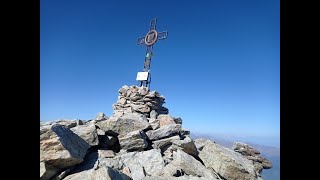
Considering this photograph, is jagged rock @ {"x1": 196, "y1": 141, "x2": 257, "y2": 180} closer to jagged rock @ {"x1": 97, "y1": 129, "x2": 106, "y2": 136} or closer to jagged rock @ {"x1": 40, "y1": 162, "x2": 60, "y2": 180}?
jagged rock @ {"x1": 97, "y1": 129, "x2": 106, "y2": 136}

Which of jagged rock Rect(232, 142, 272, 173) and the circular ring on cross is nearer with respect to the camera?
jagged rock Rect(232, 142, 272, 173)

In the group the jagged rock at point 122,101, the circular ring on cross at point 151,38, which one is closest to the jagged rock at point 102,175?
the jagged rock at point 122,101

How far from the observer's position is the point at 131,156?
16.5 meters

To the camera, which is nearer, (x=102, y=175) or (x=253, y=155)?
(x=102, y=175)

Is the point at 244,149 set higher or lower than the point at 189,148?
lower

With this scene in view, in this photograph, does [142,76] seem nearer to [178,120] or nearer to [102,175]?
[178,120]

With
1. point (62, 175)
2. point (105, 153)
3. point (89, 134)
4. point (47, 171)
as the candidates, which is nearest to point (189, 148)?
point (105, 153)

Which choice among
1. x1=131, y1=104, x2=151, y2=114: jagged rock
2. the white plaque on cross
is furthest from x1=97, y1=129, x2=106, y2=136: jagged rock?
the white plaque on cross

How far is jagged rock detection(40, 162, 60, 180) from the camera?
1267 cm

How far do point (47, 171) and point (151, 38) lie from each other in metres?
31.5
